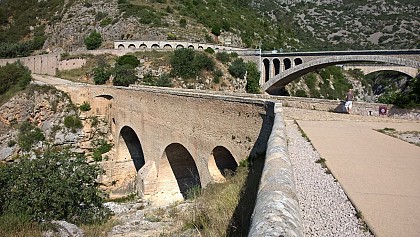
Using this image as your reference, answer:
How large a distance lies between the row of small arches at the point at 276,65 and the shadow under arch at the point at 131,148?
1573cm

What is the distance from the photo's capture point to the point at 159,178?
61.6ft

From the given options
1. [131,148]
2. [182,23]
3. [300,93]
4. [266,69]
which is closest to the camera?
[131,148]

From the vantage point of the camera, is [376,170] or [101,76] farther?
[101,76]

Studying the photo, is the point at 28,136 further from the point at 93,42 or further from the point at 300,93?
the point at 300,93

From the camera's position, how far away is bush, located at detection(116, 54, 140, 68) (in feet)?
101

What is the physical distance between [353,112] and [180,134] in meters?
7.33

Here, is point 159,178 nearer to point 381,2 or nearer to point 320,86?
point 320,86

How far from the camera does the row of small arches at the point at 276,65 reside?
1222 inches

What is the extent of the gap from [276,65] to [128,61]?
45.7ft

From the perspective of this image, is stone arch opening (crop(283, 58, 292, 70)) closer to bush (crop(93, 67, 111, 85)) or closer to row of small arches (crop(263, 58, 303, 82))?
row of small arches (crop(263, 58, 303, 82))

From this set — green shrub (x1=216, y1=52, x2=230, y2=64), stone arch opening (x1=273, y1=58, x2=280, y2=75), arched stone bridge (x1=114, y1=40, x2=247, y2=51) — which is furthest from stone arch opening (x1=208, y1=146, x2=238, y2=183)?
arched stone bridge (x1=114, y1=40, x2=247, y2=51)

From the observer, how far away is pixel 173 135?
16.5 metres

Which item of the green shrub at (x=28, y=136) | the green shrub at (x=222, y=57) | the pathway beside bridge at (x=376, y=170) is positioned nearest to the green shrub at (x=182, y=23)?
the green shrub at (x=222, y=57)

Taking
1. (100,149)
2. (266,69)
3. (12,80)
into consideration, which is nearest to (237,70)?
(266,69)
